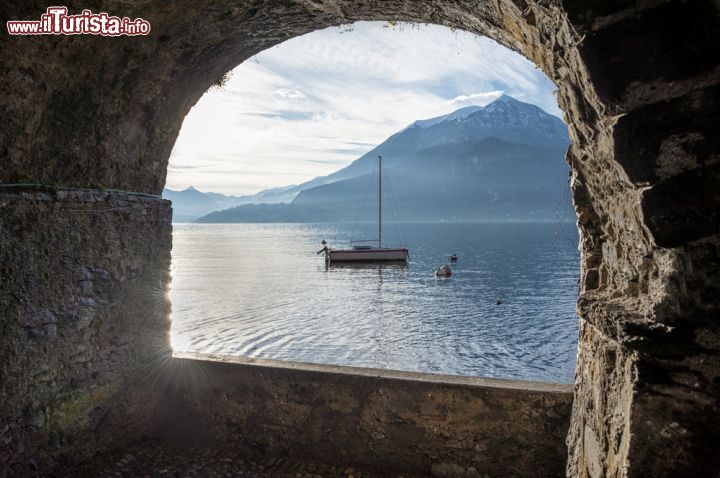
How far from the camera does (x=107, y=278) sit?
4.36 meters

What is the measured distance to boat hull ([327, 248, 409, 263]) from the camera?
56.7 m

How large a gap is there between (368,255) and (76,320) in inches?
2112

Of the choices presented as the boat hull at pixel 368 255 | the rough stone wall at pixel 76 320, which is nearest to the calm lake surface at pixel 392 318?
the boat hull at pixel 368 255

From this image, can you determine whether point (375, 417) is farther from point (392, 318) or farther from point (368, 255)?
point (368, 255)

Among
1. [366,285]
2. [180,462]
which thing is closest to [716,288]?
[180,462]

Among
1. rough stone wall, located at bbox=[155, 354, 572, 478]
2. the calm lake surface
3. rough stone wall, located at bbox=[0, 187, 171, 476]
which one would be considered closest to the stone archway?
rough stone wall, located at bbox=[0, 187, 171, 476]

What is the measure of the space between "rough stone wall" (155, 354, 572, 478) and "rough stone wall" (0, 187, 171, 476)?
0.57 meters

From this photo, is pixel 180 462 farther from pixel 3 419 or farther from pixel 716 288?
pixel 716 288

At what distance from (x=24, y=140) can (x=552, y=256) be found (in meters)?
72.5

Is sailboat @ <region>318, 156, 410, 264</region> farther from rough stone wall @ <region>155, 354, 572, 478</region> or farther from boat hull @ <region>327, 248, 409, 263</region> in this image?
rough stone wall @ <region>155, 354, 572, 478</region>

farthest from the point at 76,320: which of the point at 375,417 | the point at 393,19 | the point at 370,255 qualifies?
the point at 370,255

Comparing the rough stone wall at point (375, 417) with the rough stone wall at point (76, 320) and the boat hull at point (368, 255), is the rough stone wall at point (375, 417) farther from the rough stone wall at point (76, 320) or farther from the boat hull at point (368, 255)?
the boat hull at point (368, 255)

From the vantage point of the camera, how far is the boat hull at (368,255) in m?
56.7

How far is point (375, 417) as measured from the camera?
13.8 ft
